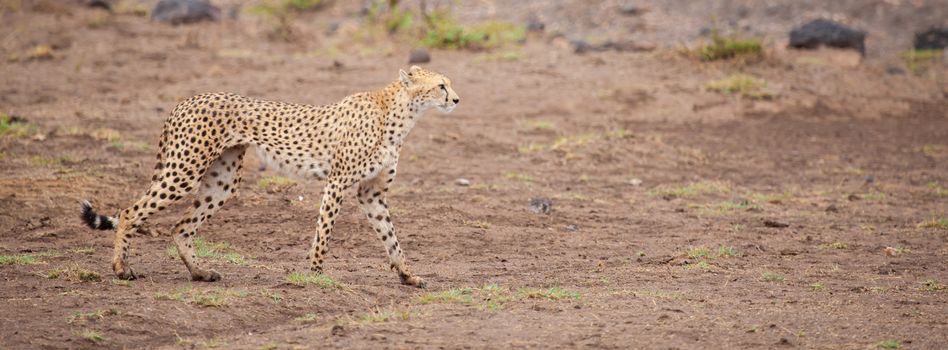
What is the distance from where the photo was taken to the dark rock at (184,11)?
2288 cm

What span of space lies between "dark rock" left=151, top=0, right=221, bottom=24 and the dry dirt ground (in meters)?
0.44

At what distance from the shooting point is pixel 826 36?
20625 mm

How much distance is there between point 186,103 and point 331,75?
965 cm

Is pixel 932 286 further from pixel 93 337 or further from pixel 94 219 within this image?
pixel 94 219

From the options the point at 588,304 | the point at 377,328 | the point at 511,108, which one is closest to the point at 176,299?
the point at 377,328

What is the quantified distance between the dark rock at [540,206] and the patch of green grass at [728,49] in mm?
7983

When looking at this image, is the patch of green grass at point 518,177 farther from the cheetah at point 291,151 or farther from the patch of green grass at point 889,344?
the patch of green grass at point 889,344

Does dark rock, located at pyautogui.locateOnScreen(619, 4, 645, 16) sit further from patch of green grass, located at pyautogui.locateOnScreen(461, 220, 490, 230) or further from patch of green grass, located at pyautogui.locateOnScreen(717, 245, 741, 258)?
patch of green grass, located at pyautogui.locateOnScreen(717, 245, 741, 258)

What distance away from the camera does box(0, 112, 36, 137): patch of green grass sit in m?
14.4

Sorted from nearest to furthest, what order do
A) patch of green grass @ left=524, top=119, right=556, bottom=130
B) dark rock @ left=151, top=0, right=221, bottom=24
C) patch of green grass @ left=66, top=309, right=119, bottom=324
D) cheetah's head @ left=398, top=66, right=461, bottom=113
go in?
patch of green grass @ left=66, top=309, right=119, bottom=324, cheetah's head @ left=398, top=66, right=461, bottom=113, patch of green grass @ left=524, top=119, right=556, bottom=130, dark rock @ left=151, top=0, right=221, bottom=24

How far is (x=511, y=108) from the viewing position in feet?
57.4

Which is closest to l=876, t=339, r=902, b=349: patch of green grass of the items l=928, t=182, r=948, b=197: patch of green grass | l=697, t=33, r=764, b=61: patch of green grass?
l=928, t=182, r=948, b=197: patch of green grass

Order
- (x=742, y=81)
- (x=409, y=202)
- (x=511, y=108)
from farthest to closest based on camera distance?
(x=742, y=81), (x=511, y=108), (x=409, y=202)

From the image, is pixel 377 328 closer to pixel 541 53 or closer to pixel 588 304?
pixel 588 304
